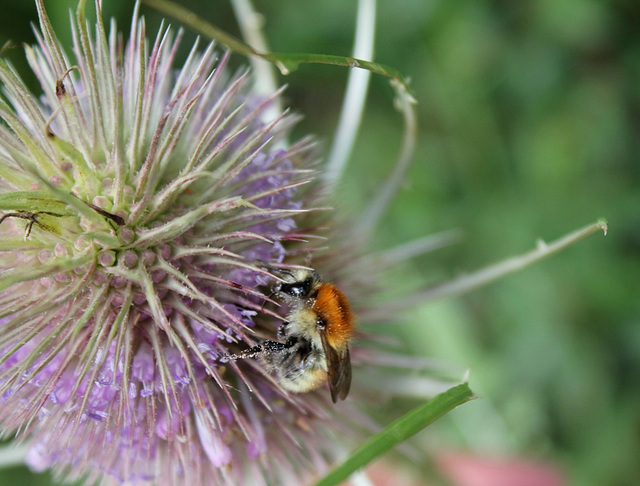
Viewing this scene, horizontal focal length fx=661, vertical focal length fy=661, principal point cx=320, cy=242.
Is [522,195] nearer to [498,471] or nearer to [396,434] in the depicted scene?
[498,471]

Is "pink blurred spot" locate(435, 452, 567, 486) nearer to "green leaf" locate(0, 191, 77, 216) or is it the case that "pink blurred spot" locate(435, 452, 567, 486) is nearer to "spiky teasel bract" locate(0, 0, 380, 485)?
"spiky teasel bract" locate(0, 0, 380, 485)

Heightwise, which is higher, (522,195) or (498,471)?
(522,195)

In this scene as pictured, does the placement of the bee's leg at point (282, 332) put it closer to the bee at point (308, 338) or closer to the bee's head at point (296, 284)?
the bee at point (308, 338)

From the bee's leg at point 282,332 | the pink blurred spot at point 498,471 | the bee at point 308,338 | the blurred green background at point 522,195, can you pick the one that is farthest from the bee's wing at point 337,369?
the pink blurred spot at point 498,471

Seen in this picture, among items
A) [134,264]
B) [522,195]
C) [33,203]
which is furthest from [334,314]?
[522,195]

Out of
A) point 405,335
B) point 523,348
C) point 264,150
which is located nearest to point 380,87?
point 405,335

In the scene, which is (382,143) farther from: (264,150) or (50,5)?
(264,150)
